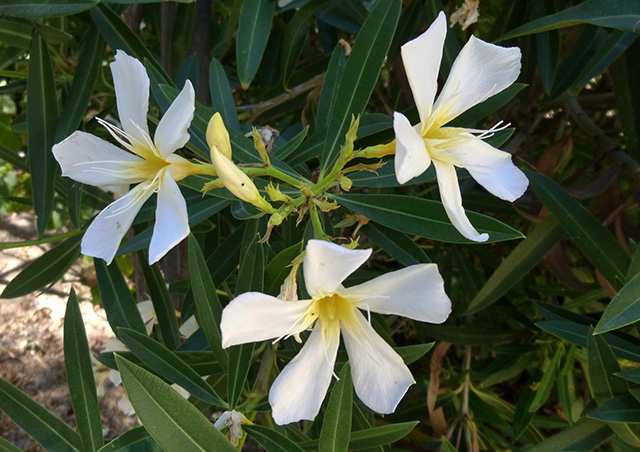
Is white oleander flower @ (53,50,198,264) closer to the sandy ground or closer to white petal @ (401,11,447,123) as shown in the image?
white petal @ (401,11,447,123)

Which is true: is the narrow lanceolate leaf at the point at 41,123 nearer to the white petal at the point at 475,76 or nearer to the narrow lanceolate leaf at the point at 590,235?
the white petal at the point at 475,76

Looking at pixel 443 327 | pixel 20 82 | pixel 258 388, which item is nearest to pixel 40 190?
pixel 20 82

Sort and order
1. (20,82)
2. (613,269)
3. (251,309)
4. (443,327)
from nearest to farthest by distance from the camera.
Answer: (251,309)
(613,269)
(20,82)
(443,327)

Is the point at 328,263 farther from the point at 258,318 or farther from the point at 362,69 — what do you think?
the point at 362,69

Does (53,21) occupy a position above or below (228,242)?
above

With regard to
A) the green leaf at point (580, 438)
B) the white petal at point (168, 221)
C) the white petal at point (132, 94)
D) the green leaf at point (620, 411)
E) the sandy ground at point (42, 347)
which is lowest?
the sandy ground at point (42, 347)

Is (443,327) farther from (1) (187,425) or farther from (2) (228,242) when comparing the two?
(1) (187,425)

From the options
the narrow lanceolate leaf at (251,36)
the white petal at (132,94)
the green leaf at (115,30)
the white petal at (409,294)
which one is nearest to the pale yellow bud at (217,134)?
the white petal at (132,94)
